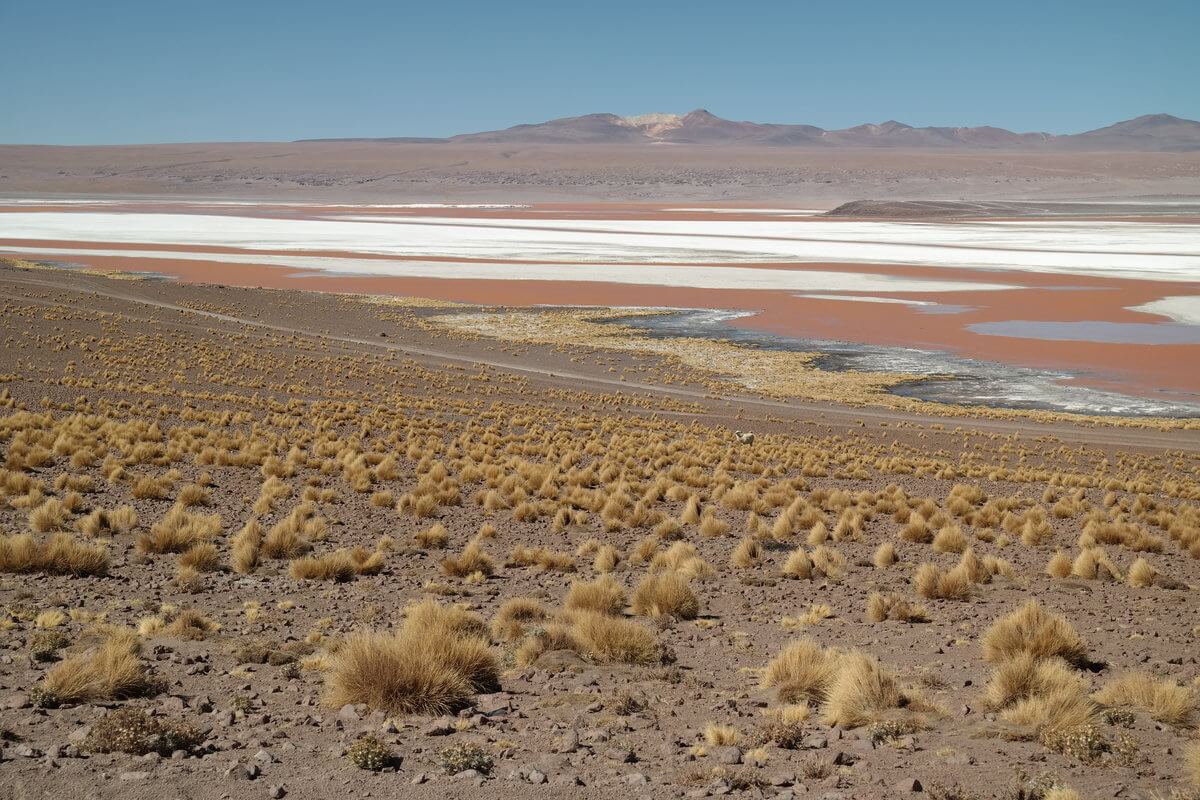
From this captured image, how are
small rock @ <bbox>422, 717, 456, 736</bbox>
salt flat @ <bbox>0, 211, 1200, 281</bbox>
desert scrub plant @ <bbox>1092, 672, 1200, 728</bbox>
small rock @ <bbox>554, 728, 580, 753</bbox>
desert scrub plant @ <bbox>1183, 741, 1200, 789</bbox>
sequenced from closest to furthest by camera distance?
desert scrub plant @ <bbox>1183, 741, 1200, 789</bbox> → small rock @ <bbox>554, 728, 580, 753</bbox> → small rock @ <bbox>422, 717, 456, 736</bbox> → desert scrub plant @ <bbox>1092, 672, 1200, 728</bbox> → salt flat @ <bbox>0, 211, 1200, 281</bbox>

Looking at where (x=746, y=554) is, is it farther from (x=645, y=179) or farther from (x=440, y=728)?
(x=645, y=179)

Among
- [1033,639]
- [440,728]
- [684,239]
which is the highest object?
[684,239]

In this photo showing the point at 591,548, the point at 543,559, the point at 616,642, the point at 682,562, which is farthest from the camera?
the point at 591,548

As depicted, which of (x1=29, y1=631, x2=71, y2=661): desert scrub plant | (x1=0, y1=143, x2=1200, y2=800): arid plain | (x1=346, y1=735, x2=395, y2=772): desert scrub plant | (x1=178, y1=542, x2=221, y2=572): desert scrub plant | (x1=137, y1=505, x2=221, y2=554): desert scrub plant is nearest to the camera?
(x1=346, y1=735, x2=395, y2=772): desert scrub plant

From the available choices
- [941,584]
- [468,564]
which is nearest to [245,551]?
[468,564]

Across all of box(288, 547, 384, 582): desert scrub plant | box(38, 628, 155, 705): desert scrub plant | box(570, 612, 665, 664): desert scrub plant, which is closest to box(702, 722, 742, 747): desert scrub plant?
box(570, 612, 665, 664): desert scrub plant

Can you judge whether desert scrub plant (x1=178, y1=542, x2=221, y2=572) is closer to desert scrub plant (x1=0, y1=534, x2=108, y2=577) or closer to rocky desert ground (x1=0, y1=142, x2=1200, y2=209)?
desert scrub plant (x1=0, y1=534, x2=108, y2=577)

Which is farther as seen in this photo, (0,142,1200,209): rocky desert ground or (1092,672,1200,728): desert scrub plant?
(0,142,1200,209): rocky desert ground
